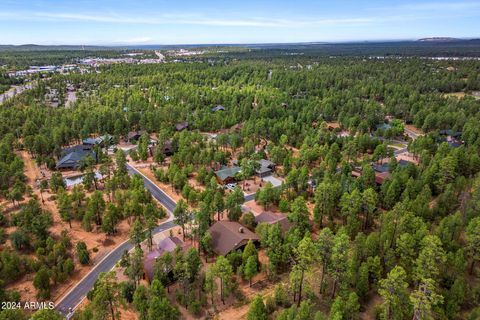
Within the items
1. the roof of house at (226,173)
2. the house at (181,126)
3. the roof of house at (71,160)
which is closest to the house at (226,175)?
→ the roof of house at (226,173)

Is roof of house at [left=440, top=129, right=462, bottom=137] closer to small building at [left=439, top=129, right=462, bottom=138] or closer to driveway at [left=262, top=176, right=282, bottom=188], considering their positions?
small building at [left=439, top=129, right=462, bottom=138]

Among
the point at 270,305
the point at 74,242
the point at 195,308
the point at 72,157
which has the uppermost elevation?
the point at 72,157

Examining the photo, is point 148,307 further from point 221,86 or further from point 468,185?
point 221,86

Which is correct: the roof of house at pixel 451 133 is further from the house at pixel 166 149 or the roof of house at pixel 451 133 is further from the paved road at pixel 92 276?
the paved road at pixel 92 276

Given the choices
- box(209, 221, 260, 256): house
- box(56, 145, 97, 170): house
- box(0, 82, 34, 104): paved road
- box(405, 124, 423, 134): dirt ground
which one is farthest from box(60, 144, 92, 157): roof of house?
box(405, 124, 423, 134): dirt ground

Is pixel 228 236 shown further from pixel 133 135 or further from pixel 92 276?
pixel 133 135

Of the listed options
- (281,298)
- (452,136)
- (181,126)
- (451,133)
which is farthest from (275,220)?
(451,133)

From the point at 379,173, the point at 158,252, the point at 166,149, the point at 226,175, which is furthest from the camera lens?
the point at 166,149
